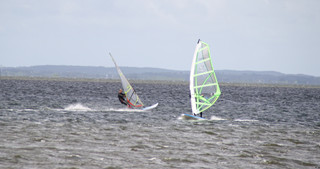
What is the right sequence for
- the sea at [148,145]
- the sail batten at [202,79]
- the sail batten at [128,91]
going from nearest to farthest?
the sea at [148,145] < the sail batten at [202,79] < the sail batten at [128,91]

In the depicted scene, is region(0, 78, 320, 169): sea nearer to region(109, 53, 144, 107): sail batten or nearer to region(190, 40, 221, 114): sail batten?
region(190, 40, 221, 114): sail batten

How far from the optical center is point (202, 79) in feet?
106

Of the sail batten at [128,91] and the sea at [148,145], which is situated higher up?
the sail batten at [128,91]

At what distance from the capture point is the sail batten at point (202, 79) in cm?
3203

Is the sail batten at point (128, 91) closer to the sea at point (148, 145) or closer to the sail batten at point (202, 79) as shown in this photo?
the sail batten at point (202, 79)

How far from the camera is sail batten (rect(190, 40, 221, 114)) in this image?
32031mm

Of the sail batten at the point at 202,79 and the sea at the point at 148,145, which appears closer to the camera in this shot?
the sea at the point at 148,145

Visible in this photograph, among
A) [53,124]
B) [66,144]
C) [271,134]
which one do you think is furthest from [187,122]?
[66,144]

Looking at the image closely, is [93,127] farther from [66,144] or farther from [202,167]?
[202,167]

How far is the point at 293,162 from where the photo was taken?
1803 cm

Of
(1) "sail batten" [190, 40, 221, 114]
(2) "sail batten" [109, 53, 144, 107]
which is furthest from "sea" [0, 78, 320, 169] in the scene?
(2) "sail batten" [109, 53, 144, 107]

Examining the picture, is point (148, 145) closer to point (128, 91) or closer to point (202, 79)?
point (202, 79)

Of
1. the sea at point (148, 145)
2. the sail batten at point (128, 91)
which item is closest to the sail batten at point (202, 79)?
the sea at point (148, 145)

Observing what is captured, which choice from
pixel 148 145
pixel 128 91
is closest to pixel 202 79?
pixel 128 91
